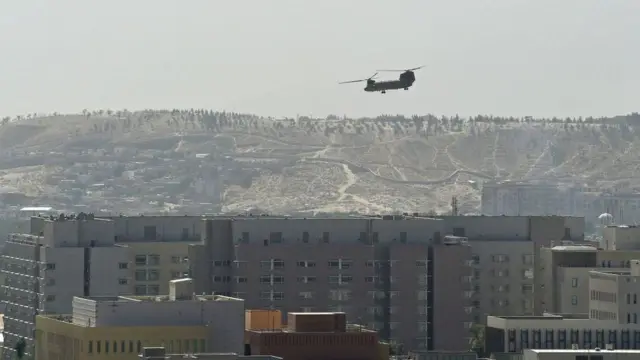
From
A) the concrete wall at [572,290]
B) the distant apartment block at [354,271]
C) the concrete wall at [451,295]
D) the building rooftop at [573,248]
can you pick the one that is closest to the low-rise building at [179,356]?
the concrete wall at [572,290]

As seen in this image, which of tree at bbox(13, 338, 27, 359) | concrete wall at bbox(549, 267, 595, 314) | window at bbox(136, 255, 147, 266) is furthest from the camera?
window at bbox(136, 255, 147, 266)

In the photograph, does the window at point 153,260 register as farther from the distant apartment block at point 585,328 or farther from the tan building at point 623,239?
the distant apartment block at point 585,328

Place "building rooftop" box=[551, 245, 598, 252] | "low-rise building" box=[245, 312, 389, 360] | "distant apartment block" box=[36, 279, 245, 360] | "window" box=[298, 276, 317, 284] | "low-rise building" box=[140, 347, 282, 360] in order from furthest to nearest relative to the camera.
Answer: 1. "building rooftop" box=[551, 245, 598, 252]
2. "window" box=[298, 276, 317, 284]
3. "low-rise building" box=[245, 312, 389, 360]
4. "distant apartment block" box=[36, 279, 245, 360]
5. "low-rise building" box=[140, 347, 282, 360]

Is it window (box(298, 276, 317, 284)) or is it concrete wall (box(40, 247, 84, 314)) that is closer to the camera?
concrete wall (box(40, 247, 84, 314))

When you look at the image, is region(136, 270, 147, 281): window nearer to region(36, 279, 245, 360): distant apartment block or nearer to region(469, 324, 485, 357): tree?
region(469, 324, 485, 357): tree

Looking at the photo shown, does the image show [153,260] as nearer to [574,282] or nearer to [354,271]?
[354,271]

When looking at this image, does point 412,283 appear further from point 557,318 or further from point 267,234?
point 557,318

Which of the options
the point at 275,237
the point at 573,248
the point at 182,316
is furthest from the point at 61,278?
the point at 182,316

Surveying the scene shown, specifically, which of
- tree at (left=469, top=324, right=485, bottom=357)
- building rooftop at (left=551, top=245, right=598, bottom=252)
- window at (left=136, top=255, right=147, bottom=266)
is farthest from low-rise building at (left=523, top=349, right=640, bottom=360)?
window at (left=136, top=255, right=147, bottom=266)

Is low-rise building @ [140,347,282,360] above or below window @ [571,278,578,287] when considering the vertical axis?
below
